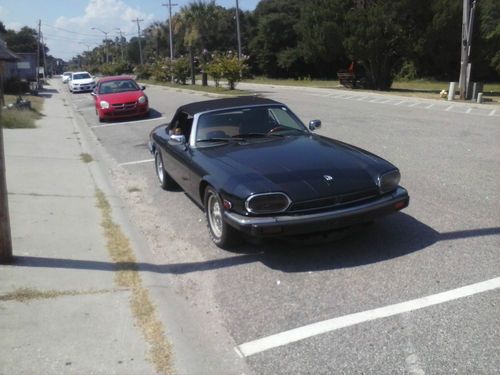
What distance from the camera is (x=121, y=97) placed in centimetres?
1795

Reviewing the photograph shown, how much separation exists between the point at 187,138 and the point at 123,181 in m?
2.98

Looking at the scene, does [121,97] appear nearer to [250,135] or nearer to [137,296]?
[250,135]

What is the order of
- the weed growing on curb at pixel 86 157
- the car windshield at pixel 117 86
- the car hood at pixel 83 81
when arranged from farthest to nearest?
the car hood at pixel 83 81 < the car windshield at pixel 117 86 < the weed growing on curb at pixel 86 157

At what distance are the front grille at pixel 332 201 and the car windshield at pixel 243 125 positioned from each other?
1733mm

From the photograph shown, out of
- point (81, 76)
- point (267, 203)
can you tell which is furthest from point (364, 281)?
point (81, 76)

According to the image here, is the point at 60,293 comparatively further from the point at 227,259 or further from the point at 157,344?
the point at 227,259

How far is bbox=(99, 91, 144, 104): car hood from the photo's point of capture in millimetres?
17812

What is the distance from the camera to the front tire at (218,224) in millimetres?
5004

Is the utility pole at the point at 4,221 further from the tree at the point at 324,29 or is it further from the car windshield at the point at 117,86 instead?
the tree at the point at 324,29

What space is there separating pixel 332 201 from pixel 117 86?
52.1ft

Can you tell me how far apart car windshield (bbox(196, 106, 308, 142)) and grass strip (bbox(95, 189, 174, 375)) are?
1443mm

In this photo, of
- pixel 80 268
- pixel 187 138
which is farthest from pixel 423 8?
pixel 80 268

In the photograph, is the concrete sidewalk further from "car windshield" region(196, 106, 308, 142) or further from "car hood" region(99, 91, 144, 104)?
"car hood" region(99, 91, 144, 104)

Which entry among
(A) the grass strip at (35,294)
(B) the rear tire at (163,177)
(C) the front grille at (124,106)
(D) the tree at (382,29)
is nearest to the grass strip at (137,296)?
(A) the grass strip at (35,294)
